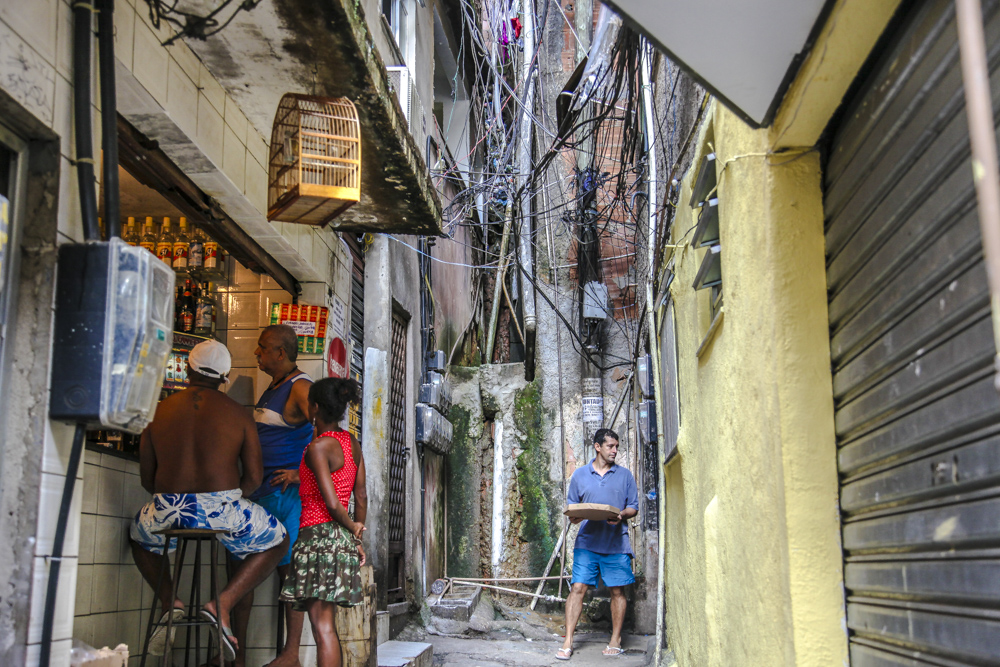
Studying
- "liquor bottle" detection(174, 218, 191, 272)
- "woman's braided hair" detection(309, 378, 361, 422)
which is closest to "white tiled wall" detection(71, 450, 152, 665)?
"woman's braided hair" detection(309, 378, 361, 422)

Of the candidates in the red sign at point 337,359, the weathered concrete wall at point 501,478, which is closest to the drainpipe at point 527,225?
the weathered concrete wall at point 501,478

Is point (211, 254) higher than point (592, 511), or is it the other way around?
point (211, 254)

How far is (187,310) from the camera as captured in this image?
A: 568 cm

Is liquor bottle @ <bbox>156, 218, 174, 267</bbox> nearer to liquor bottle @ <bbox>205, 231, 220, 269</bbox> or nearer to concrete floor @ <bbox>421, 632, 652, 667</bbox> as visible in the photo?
liquor bottle @ <bbox>205, 231, 220, 269</bbox>

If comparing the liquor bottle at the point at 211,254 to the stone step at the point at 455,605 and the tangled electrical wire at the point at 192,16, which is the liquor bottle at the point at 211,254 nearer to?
the tangled electrical wire at the point at 192,16

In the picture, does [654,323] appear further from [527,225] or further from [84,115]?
[84,115]

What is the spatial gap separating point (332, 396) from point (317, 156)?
1.39 m

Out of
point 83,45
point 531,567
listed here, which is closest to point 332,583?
point 83,45

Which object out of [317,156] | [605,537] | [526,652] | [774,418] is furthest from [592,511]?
[774,418]

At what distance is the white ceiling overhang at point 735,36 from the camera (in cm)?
245

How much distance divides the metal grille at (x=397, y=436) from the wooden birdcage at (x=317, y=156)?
3.83 meters

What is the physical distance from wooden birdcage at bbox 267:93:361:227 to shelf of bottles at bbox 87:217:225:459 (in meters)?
1.39

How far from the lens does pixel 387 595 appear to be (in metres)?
7.40

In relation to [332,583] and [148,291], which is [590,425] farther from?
[148,291]
